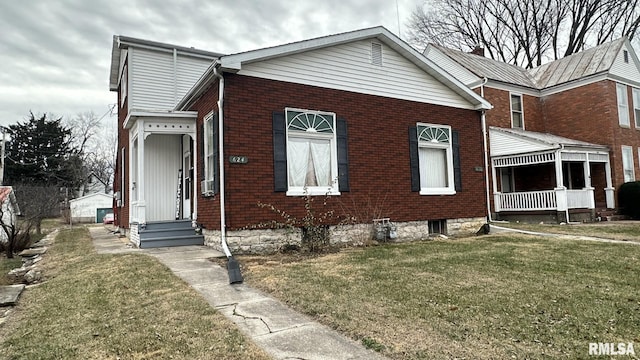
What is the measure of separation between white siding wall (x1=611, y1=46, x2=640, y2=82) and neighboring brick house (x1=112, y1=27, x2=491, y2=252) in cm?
1050

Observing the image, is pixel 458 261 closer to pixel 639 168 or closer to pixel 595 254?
pixel 595 254

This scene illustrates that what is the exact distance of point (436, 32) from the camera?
104ft

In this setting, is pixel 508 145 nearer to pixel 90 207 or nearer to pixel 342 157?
pixel 342 157

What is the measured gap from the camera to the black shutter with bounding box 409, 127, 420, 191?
10.5 m

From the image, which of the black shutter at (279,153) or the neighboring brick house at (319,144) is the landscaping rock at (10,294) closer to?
the neighboring brick house at (319,144)

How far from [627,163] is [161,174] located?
19175mm

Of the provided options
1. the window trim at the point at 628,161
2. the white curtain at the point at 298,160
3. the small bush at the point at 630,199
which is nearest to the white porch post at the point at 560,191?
the small bush at the point at 630,199

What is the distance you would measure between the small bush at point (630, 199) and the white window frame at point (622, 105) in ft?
9.39

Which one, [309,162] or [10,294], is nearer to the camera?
[10,294]

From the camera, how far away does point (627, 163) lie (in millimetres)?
17953

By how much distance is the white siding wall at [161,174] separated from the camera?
11.1 meters

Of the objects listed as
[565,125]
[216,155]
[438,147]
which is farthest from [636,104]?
[216,155]

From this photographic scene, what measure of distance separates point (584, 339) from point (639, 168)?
19664 millimetres

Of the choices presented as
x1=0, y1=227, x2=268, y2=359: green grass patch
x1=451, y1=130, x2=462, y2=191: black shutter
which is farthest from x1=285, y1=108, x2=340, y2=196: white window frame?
x1=451, y1=130, x2=462, y2=191: black shutter
